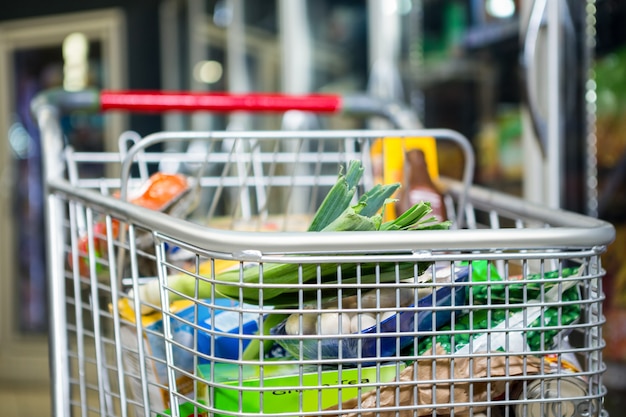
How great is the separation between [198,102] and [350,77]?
214cm

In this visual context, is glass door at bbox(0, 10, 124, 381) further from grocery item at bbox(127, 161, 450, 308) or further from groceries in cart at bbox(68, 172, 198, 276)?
grocery item at bbox(127, 161, 450, 308)

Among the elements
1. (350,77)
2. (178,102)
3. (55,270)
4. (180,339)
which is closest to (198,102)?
(178,102)

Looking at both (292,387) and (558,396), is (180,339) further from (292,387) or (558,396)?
(558,396)

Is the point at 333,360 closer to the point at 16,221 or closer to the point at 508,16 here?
the point at 508,16

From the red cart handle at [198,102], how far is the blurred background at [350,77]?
107 mm

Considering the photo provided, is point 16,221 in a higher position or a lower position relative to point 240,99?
lower

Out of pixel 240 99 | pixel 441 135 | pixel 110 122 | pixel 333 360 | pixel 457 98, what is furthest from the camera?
pixel 110 122

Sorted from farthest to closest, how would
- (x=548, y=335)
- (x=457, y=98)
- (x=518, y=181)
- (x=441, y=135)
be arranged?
(x=457, y=98) < (x=518, y=181) < (x=441, y=135) < (x=548, y=335)

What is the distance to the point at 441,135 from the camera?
1.14 meters

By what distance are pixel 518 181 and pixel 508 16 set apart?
0.45 metres

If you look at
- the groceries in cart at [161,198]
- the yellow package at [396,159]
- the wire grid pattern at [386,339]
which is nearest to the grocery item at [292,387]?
the wire grid pattern at [386,339]

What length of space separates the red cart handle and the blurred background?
0.35ft

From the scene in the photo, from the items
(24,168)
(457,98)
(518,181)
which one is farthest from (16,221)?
(518,181)

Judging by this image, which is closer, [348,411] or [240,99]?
[348,411]
